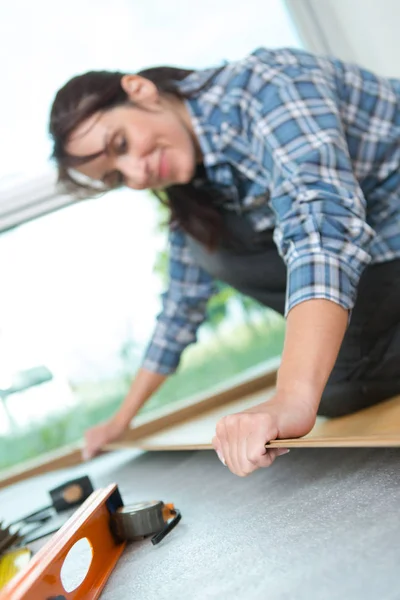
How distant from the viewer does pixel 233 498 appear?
1.04 m

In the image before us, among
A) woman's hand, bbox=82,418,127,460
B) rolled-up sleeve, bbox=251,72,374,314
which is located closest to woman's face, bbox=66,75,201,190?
rolled-up sleeve, bbox=251,72,374,314

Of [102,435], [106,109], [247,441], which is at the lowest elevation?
[102,435]

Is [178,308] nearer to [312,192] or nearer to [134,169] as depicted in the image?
[134,169]

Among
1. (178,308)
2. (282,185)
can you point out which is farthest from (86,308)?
(282,185)

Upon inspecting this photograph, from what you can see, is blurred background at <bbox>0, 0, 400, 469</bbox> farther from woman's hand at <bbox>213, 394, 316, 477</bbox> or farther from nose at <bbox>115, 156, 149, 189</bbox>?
woman's hand at <bbox>213, 394, 316, 477</bbox>

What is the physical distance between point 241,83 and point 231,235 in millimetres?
349

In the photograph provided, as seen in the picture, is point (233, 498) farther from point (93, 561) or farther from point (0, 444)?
point (0, 444)

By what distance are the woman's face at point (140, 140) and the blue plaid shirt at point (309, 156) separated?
42 millimetres

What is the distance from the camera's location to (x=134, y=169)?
1312 mm

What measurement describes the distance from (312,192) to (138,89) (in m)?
0.47

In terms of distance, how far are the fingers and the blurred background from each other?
62.4 inches

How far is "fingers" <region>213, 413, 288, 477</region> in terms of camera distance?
816mm

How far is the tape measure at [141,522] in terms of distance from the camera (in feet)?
3.13

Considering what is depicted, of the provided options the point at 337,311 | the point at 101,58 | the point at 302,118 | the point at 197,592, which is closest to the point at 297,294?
the point at 337,311
